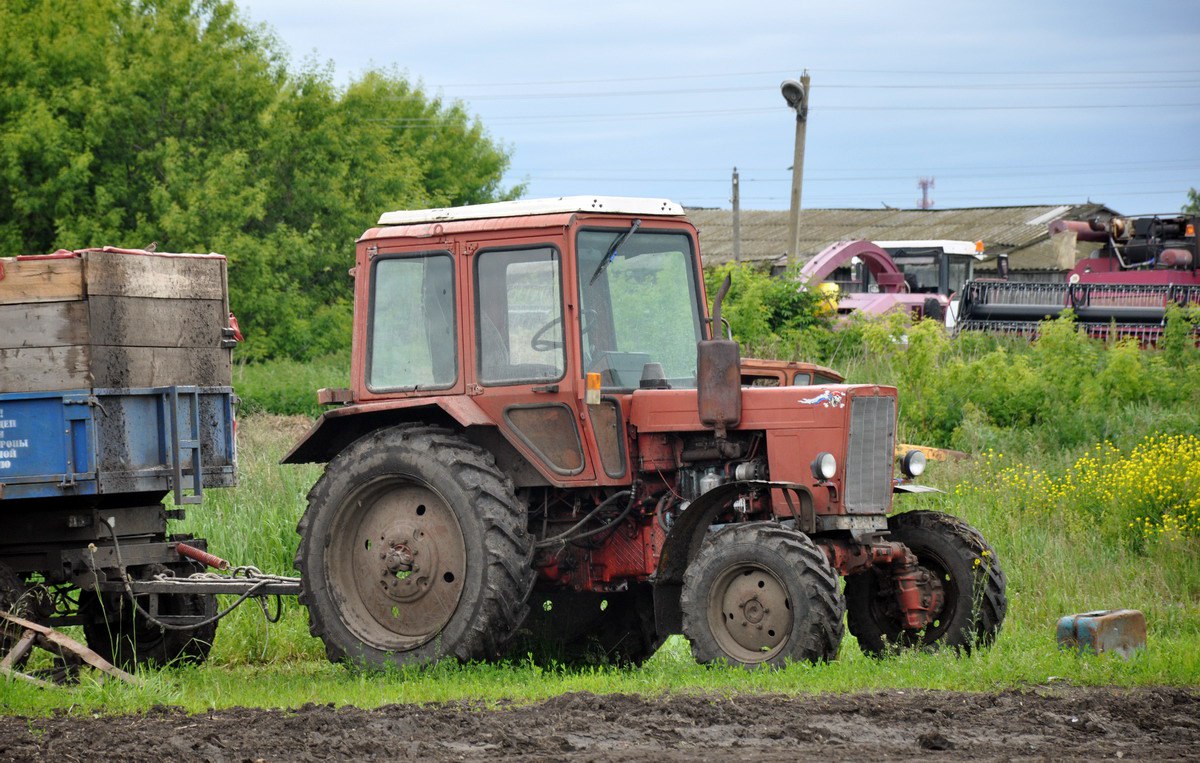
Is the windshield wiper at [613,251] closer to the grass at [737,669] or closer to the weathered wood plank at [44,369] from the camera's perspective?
the grass at [737,669]

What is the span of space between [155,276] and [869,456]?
15.3 ft

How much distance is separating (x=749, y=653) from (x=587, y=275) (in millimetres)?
2419

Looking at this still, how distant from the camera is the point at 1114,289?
75.6 ft

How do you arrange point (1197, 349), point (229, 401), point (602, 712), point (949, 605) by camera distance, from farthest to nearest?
1. point (1197, 349)
2. point (229, 401)
3. point (949, 605)
4. point (602, 712)

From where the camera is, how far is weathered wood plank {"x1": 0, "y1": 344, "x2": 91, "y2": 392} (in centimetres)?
916

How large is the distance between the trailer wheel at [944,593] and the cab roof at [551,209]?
2393 millimetres

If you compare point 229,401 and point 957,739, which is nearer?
point 957,739

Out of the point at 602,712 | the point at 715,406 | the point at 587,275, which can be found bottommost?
the point at 602,712

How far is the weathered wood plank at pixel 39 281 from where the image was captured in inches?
→ 361

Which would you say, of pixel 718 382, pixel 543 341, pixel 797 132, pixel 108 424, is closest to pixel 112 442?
pixel 108 424

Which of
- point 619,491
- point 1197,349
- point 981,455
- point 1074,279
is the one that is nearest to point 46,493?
point 619,491

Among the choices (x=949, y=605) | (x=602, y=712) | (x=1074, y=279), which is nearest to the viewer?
(x=602, y=712)

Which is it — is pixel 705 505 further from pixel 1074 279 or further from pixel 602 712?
pixel 1074 279

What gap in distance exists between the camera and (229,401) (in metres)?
9.98
